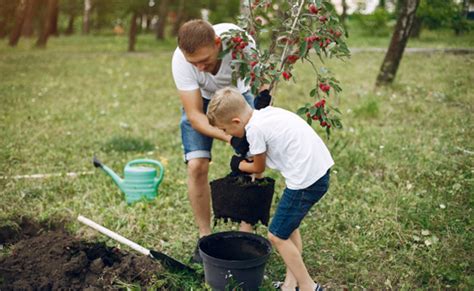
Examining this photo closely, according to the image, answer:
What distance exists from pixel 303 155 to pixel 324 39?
2.39ft

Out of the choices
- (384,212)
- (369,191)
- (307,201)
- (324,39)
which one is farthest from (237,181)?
(369,191)

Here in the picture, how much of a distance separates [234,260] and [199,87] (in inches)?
46.7

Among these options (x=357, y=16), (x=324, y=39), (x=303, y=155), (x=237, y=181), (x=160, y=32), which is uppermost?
(x=324, y=39)

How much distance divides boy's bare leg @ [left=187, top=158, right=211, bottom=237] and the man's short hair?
813 mm

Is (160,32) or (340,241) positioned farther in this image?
(160,32)

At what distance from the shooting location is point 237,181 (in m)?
2.94

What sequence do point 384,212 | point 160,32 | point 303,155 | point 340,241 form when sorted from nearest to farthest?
point 303,155, point 340,241, point 384,212, point 160,32

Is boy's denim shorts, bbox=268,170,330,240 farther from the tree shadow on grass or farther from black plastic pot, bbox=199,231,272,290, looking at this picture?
the tree shadow on grass

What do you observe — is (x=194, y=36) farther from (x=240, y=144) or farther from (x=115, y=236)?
(x=115, y=236)

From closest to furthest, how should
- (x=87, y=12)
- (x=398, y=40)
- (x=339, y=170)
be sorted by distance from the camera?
(x=339, y=170) < (x=398, y=40) < (x=87, y=12)

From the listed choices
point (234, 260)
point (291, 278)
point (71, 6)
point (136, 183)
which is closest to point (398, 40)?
point (136, 183)

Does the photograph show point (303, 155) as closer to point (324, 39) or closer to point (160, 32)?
point (324, 39)

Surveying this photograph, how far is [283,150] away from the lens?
2.73 meters

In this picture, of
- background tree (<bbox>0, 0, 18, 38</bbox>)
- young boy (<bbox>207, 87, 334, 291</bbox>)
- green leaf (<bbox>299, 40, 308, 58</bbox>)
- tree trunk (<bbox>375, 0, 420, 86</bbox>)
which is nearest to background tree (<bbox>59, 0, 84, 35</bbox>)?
background tree (<bbox>0, 0, 18, 38</bbox>)
